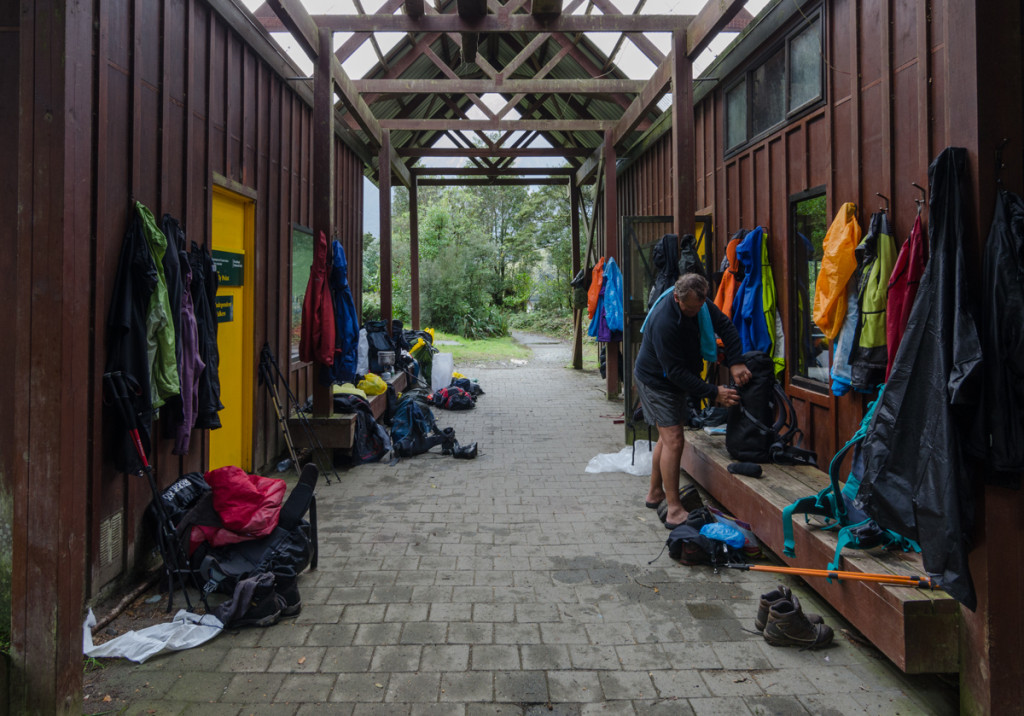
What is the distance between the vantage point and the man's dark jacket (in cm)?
493

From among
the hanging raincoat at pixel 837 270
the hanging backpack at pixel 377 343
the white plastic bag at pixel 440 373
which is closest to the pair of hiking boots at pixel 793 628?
the hanging raincoat at pixel 837 270

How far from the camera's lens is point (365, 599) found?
392cm

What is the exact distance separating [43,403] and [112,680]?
1.40m

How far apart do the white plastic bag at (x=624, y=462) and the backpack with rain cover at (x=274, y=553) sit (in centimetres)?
347

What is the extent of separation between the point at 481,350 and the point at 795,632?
739 inches

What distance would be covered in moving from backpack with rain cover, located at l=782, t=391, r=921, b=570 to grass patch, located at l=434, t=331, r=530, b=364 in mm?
13408

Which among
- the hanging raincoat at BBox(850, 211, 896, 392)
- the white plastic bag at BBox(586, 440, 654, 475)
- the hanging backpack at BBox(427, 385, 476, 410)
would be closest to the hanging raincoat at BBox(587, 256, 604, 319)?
the hanging backpack at BBox(427, 385, 476, 410)

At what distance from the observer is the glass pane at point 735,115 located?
7.58 m

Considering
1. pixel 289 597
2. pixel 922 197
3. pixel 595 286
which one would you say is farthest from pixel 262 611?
pixel 595 286

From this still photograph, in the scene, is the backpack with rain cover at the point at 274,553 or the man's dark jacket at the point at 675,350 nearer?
the backpack with rain cover at the point at 274,553

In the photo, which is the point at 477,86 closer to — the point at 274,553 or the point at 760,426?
the point at 760,426

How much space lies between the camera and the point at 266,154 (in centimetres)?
681

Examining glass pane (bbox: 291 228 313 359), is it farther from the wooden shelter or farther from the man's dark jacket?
the man's dark jacket

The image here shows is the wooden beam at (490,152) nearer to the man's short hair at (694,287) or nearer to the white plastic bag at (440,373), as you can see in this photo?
the white plastic bag at (440,373)
